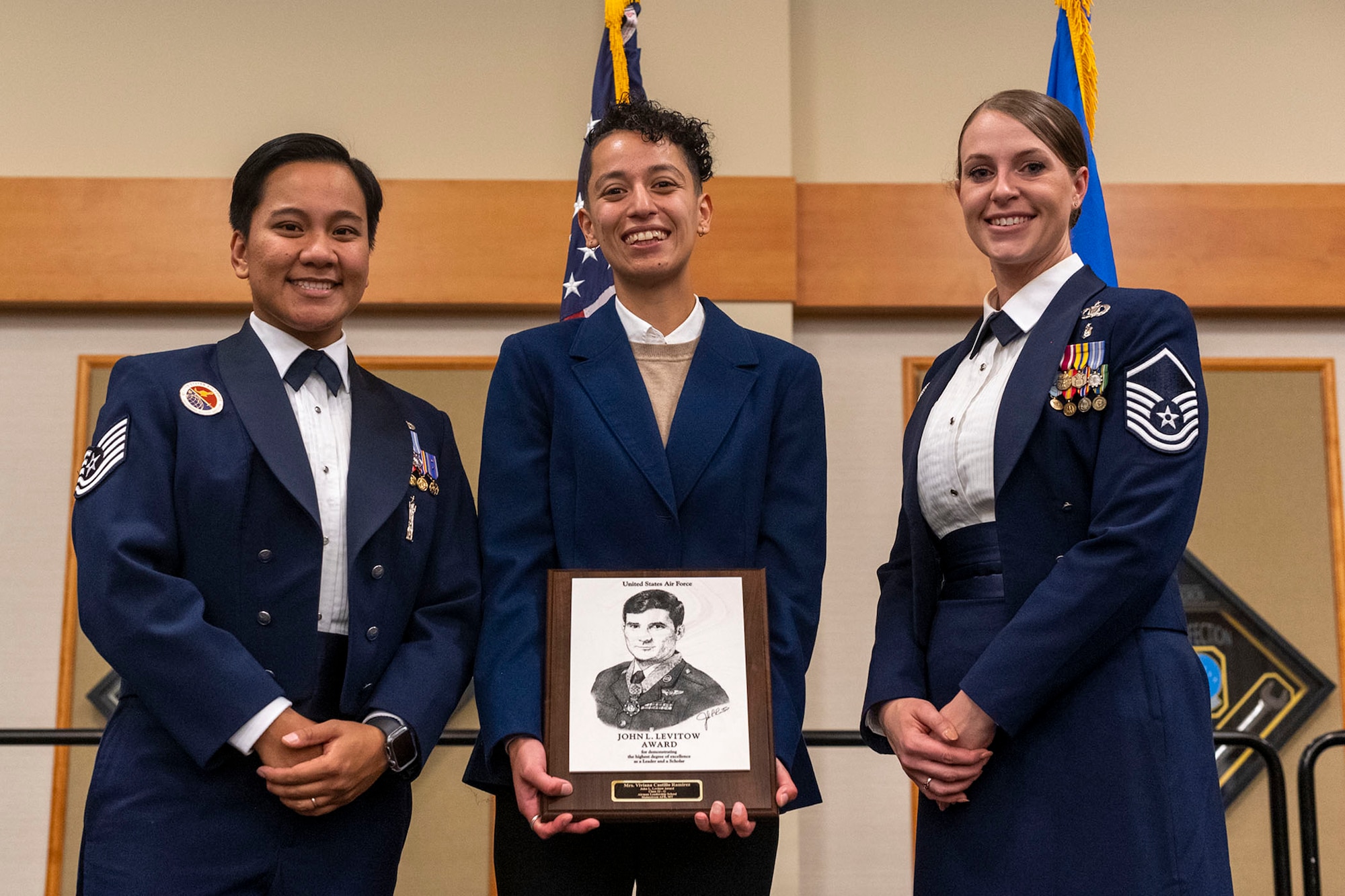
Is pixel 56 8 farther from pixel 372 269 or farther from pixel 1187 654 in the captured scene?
pixel 1187 654

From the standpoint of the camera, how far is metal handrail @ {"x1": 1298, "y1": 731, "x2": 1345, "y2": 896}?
275cm

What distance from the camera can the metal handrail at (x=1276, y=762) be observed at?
2742mm

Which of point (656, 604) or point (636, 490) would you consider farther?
point (636, 490)

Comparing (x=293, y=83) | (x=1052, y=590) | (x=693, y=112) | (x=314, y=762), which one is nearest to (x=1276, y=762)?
(x=1052, y=590)

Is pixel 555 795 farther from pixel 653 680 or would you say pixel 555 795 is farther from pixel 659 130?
pixel 659 130

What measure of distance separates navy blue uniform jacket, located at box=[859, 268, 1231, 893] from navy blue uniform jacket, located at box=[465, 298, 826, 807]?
0.29 m

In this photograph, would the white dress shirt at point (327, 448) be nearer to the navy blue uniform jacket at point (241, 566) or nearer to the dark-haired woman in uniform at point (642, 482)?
the navy blue uniform jacket at point (241, 566)

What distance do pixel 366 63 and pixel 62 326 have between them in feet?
5.45

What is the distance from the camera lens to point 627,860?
1956 millimetres

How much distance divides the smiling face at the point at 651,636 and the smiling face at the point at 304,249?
31.0 inches

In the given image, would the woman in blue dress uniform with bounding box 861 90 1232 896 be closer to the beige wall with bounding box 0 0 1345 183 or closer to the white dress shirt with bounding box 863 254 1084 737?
the white dress shirt with bounding box 863 254 1084 737

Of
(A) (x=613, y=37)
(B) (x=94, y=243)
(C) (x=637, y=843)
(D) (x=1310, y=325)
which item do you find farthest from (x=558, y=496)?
(D) (x=1310, y=325)

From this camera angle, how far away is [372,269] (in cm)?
472

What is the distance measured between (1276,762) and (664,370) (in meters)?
1.80
